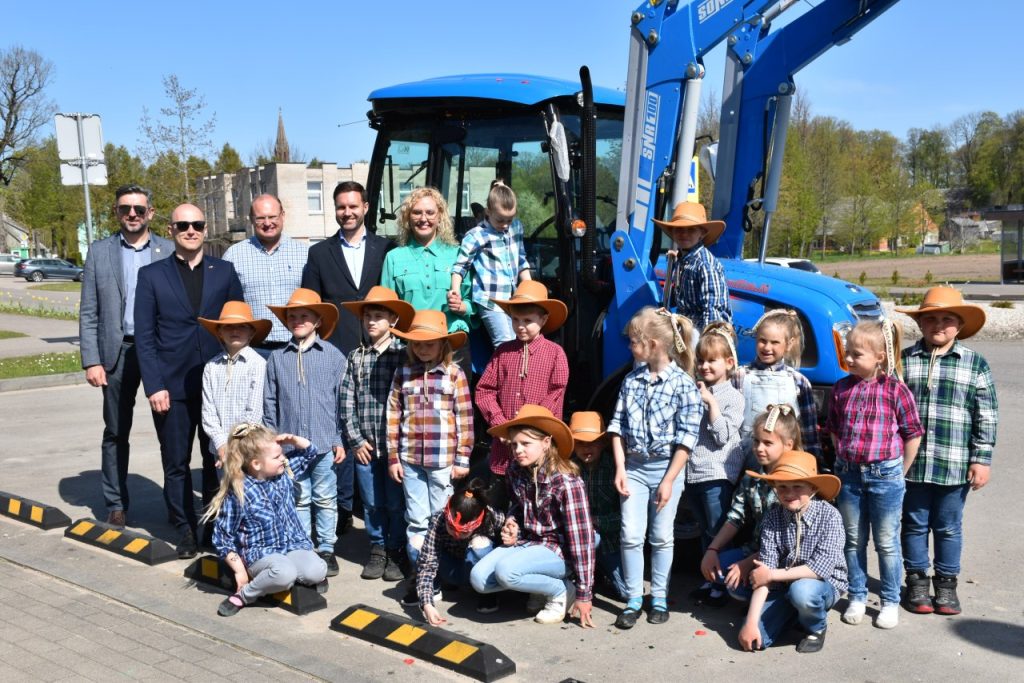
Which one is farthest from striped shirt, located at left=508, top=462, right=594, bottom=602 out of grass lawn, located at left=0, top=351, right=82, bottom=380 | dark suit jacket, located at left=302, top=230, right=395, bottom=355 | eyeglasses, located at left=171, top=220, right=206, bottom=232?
grass lawn, located at left=0, top=351, right=82, bottom=380

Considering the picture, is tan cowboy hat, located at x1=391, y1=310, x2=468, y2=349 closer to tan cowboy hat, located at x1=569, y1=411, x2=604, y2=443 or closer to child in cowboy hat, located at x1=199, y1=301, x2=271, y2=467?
tan cowboy hat, located at x1=569, y1=411, x2=604, y2=443

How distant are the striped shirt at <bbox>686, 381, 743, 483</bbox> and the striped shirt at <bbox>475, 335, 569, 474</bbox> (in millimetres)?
781

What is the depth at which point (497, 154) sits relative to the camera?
689cm

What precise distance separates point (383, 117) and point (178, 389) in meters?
2.42

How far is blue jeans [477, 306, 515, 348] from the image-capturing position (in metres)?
6.21

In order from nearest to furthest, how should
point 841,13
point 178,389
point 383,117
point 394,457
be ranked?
point 394,457 < point 841,13 < point 178,389 < point 383,117

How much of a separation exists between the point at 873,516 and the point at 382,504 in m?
2.76

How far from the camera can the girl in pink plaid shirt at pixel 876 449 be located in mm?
5086

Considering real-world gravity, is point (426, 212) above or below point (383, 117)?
below

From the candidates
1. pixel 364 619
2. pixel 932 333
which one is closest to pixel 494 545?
pixel 364 619

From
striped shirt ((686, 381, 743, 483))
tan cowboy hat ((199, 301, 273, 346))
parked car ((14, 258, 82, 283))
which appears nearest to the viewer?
striped shirt ((686, 381, 743, 483))

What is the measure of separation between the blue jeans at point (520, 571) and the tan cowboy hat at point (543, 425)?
20.2 inches

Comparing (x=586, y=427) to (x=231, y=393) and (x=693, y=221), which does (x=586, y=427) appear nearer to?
(x=693, y=221)

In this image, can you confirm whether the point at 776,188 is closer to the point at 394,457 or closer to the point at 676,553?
the point at 676,553
